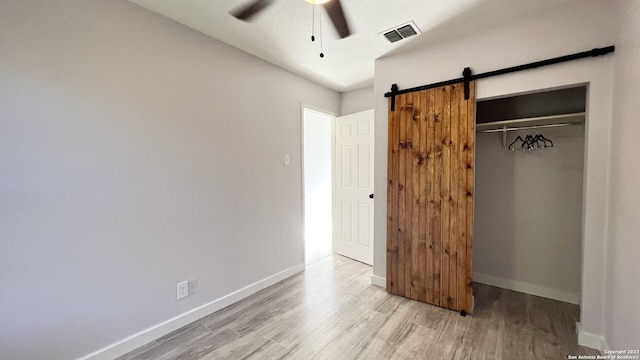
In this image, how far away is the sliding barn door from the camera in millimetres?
2207

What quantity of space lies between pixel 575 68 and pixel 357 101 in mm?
2345

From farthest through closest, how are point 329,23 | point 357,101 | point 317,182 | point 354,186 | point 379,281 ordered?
point 317,182, point 357,101, point 354,186, point 379,281, point 329,23

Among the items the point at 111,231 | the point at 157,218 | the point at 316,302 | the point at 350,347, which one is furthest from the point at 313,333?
the point at 111,231

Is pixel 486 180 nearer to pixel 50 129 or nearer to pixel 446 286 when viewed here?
pixel 446 286

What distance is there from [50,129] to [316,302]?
2381mm

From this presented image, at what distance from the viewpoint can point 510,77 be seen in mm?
2055

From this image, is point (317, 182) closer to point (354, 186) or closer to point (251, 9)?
point (354, 186)

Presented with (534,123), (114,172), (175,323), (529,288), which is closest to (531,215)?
(529,288)

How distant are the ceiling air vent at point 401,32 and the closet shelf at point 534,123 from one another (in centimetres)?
116

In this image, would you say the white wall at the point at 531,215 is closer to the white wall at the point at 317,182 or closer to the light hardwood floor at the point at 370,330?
the light hardwood floor at the point at 370,330

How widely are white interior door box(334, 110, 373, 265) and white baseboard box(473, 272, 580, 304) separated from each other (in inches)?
51.1

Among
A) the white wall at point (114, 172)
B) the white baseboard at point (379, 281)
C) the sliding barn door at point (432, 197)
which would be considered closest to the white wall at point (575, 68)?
the sliding barn door at point (432, 197)

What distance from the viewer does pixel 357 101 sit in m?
3.74

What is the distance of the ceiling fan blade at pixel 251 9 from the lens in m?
1.66
